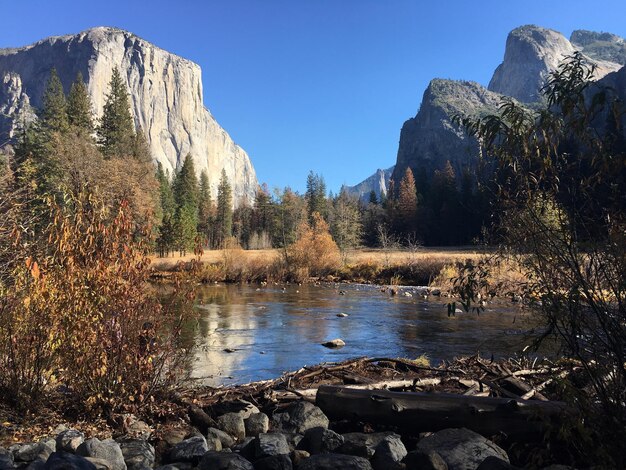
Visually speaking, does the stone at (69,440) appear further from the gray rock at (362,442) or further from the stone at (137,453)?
the gray rock at (362,442)

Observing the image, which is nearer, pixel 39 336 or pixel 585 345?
pixel 585 345

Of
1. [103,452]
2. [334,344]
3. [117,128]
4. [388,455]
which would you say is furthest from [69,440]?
[117,128]

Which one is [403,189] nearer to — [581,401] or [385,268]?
[385,268]

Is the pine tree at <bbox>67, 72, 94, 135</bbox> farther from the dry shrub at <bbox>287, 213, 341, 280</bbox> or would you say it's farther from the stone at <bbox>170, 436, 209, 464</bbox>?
the stone at <bbox>170, 436, 209, 464</bbox>

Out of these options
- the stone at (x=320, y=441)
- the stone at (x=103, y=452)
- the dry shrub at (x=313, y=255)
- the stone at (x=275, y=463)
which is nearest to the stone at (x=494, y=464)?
the stone at (x=320, y=441)

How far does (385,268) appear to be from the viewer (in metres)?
40.1

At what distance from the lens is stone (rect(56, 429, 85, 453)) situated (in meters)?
4.86

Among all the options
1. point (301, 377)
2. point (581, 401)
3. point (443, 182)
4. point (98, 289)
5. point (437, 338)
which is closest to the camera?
point (581, 401)

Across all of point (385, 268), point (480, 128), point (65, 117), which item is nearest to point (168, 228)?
point (65, 117)

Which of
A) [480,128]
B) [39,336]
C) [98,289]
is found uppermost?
[480,128]

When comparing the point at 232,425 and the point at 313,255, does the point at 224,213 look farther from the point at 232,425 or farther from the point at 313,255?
the point at 232,425

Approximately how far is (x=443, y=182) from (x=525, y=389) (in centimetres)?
8608

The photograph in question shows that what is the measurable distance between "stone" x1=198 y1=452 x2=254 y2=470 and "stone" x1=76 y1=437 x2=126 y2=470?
754mm

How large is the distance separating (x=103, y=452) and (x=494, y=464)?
11.7 ft
